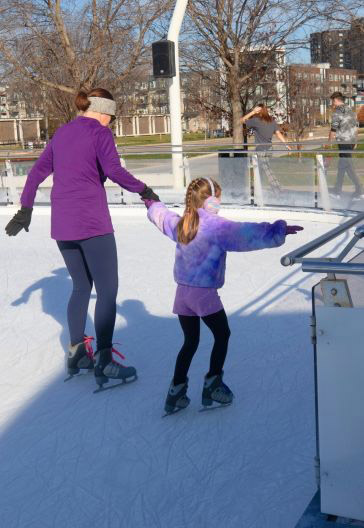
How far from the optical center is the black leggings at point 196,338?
12.2ft

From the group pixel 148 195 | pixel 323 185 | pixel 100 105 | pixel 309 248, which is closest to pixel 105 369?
pixel 148 195

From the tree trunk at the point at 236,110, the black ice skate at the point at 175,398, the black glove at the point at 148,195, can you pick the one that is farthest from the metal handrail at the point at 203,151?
the black ice skate at the point at 175,398

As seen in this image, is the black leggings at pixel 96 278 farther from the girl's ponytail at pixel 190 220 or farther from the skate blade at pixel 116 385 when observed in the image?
the girl's ponytail at pixel 190 220

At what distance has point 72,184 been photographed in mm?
4090

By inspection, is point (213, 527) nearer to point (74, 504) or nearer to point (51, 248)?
point (74, 504)

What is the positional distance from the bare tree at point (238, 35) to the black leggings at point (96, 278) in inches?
479

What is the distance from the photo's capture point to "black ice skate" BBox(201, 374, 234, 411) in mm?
3863

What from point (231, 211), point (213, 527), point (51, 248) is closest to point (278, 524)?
point (213, 527)

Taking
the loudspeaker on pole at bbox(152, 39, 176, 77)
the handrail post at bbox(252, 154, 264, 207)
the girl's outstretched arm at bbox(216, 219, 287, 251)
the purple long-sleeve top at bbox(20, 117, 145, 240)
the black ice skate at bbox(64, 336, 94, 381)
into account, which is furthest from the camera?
the loudspeaker on pole at bbox(152, 39, 176, 77)

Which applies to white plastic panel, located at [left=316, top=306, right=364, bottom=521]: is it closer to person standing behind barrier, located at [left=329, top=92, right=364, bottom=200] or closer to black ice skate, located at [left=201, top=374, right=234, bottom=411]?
black ice skate, located at [left=201, top=374, right=234, bottom=411]

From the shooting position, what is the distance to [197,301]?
3613 mm

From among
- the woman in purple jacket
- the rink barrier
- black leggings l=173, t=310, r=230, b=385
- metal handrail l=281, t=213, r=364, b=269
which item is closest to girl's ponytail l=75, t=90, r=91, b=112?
the woman in purple jacket

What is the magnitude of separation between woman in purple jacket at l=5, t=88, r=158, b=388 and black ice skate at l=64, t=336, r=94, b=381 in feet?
0.69

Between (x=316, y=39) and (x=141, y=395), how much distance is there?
43.4 feet
